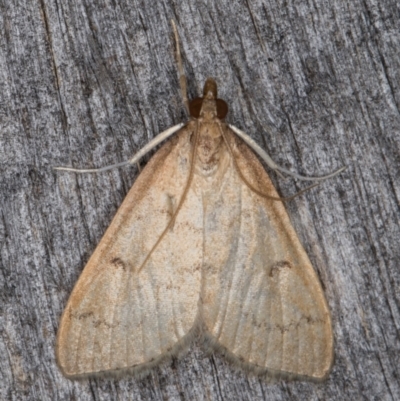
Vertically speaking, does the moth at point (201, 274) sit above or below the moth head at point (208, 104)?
below

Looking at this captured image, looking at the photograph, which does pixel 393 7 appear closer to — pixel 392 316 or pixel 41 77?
pixel 392 316

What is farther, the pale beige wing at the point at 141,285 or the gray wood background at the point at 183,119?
the gray wood background at the point at 183,119

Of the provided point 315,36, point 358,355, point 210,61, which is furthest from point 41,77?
point 358,355

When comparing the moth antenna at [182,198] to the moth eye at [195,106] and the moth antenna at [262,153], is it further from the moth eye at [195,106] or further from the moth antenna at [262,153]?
the moth antenna at [262,153]

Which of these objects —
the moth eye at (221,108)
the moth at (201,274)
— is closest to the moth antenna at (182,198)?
the moth at (201,274)

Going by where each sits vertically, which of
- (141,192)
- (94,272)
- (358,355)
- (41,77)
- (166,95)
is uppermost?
(41,77)

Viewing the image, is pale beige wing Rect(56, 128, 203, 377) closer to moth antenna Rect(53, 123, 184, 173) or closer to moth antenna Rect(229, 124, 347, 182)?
moth antenna Rect(53, 123, 184, 173)

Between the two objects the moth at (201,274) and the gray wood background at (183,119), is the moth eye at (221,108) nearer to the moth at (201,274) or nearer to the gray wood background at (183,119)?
the moth at (201,274)

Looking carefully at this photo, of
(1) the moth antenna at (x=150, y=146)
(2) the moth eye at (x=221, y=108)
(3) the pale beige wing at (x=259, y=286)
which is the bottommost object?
(3) the pale beige wing at (x=259, y=286)
